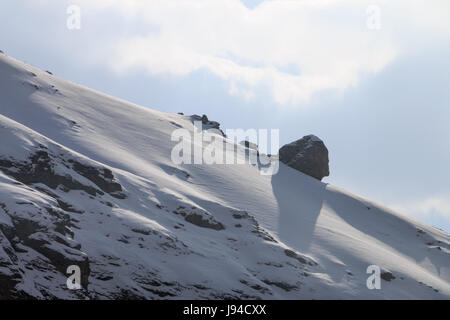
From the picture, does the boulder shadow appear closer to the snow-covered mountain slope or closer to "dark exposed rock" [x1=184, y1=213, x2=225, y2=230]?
the snow-covered mountain slope

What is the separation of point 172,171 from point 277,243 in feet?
55.7

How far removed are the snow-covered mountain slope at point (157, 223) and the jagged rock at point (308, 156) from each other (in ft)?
18.9

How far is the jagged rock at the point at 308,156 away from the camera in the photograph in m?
96.7

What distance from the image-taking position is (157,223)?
2073 inches

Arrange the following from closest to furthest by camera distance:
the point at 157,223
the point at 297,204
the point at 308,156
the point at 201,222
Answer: the point at 157,223, the point at 201,222, the point at 297,204, the point at 308,156

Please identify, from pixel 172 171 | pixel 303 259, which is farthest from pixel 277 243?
pixel 172 171

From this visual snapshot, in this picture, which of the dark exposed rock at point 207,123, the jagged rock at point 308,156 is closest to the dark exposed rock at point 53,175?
the jagged rock at point 308,156

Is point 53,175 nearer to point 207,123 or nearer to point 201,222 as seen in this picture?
point 201,222

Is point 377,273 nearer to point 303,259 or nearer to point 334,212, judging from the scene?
point 303,259

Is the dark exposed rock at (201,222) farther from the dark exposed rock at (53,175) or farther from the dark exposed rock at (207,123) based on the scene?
the dark exposed rock at (207,123)

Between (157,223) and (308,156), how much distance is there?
1962 inches

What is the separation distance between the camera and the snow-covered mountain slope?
39.5 m

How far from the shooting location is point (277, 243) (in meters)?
60.2

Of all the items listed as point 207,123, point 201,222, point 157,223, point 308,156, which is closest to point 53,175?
point 157,223
